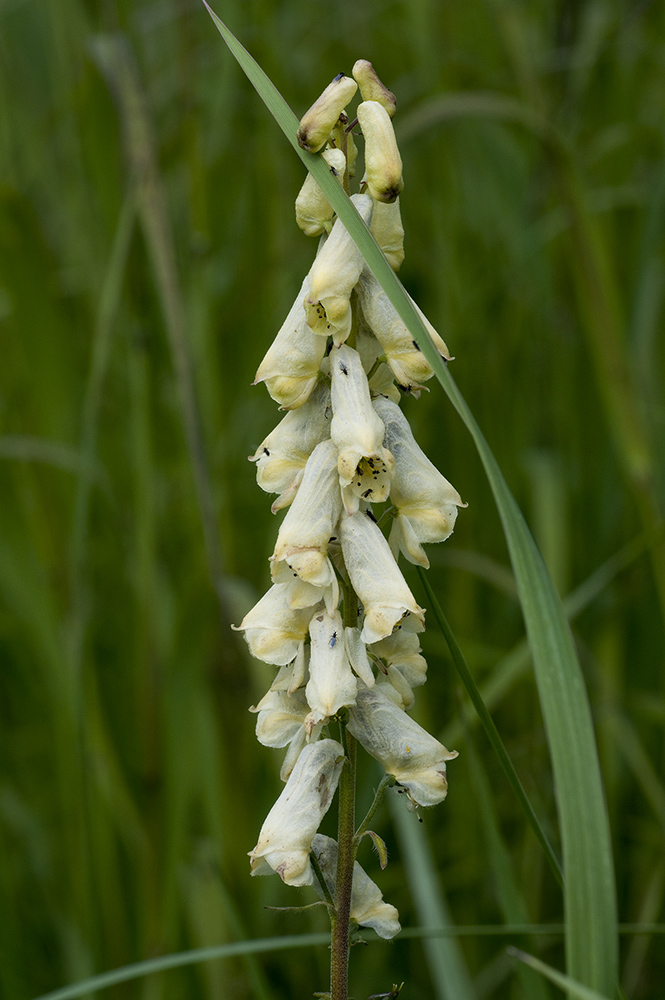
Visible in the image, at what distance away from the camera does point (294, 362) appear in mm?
1140

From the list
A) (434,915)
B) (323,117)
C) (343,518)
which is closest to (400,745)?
(343,518)

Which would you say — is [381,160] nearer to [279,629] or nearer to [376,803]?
[279,629]

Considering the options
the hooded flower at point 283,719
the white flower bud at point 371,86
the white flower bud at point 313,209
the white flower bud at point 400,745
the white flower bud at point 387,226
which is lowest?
the white flower bud at point 400,745

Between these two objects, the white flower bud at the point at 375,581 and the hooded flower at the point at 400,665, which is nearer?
the white flower bud at the point at 375,581

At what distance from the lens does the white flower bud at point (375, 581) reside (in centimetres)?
107

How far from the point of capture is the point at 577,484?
11.1 ft

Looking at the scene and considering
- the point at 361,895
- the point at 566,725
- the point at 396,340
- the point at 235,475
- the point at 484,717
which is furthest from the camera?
the point at 235,475

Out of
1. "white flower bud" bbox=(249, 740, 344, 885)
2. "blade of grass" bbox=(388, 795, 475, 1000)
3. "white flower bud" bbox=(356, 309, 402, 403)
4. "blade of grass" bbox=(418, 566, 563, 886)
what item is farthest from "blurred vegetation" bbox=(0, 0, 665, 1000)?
"white flower bud" bbox=(356, 309, 402, 403)

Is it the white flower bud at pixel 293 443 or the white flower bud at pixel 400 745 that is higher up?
the white flower bud at pixel 293 443

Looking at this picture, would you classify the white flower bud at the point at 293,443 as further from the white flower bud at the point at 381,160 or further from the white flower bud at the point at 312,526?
the white flower bud at the point at 381,160

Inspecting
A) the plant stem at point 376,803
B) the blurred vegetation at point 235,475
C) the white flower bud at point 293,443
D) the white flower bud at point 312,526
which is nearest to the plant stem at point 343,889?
the plant stem at point 376,803

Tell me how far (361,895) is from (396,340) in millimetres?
710

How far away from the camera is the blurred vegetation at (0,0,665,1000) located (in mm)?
2332

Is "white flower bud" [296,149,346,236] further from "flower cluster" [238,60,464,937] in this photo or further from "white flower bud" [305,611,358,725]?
"white flower bud" [305,611,358,725]
